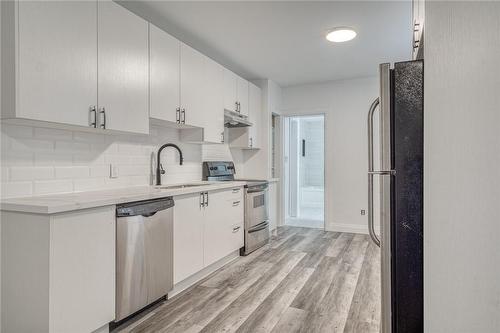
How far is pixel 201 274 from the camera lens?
2916 millimetres

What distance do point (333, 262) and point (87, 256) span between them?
2.60 meters

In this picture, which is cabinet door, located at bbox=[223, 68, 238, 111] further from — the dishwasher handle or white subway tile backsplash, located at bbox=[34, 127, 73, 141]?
white subway tile backsplash, located at bbox=[34, 127, 73, 141]

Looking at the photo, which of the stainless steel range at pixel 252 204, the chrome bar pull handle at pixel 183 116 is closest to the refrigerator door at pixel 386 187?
the chrome bar pull handle at pixel 183 116

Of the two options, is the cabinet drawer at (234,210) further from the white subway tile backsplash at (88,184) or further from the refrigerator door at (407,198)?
the refrigerator door at (407,198)

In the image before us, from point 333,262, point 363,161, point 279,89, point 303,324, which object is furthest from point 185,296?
point 279,89

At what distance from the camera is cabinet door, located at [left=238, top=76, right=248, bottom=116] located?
13.5 feet

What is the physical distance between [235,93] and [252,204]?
1.49 m

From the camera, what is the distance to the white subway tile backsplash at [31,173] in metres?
1.85

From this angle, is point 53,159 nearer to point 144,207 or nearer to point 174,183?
point 144,207

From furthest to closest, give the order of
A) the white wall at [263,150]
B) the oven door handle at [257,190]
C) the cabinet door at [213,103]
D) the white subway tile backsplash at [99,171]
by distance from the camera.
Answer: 1. the white wall at [263,150]
2. the oven door handle at [257,190]
3. the cabinet door at [213,103]
4. the white subway tile backsplash at [99,171]

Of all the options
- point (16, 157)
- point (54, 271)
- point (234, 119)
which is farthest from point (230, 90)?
point (54, 271)

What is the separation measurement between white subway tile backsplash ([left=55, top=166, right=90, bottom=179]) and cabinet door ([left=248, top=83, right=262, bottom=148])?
8.27ft

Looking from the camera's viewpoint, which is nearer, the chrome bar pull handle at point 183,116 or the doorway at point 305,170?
the chrome bar pull handle at point 183,116
